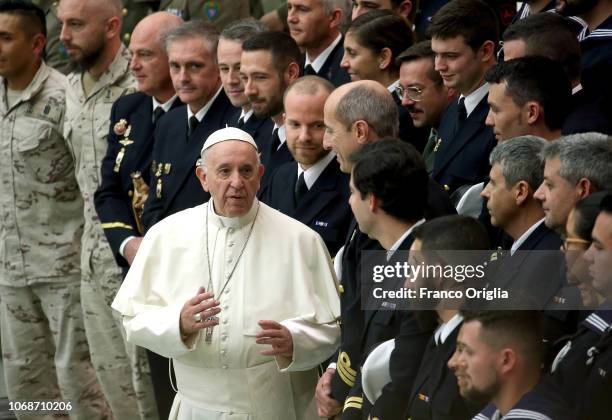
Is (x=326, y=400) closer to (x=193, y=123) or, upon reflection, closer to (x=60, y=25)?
(x=193, y=123)

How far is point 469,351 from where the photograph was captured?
4078 millimetres

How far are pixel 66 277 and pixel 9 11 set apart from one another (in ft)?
5.23

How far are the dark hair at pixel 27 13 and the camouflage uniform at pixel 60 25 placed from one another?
851 mm

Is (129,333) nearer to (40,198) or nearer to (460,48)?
(460,48)

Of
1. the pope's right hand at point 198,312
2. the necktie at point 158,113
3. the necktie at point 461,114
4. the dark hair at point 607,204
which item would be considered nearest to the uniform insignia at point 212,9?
the necktie at point 158,113

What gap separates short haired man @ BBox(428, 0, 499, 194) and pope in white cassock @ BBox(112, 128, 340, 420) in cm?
63

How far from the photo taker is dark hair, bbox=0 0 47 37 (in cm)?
806

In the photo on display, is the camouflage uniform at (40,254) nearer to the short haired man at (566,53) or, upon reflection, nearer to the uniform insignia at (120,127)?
the uniform insignia at (120,127)

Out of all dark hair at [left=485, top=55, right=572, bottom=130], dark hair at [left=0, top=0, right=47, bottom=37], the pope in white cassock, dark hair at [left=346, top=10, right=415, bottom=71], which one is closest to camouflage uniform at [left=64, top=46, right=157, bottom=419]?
dark hair at [left=0, top=0, right=47, bottom=37]

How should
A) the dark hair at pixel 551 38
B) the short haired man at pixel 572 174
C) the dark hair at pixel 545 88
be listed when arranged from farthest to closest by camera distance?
the dark hair at pixel 551 38 → the dark hair at pixel 545 88 → the short haired man at pixel 572 174

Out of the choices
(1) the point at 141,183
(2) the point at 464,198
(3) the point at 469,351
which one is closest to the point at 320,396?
(2) the point at 464,198

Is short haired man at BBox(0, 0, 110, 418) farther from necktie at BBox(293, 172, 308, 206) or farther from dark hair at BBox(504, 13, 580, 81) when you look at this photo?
dark hair at BBox(504, 13, 580, 81)

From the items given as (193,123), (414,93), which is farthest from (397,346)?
(193,123)

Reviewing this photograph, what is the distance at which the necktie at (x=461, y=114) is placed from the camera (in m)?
5.67
